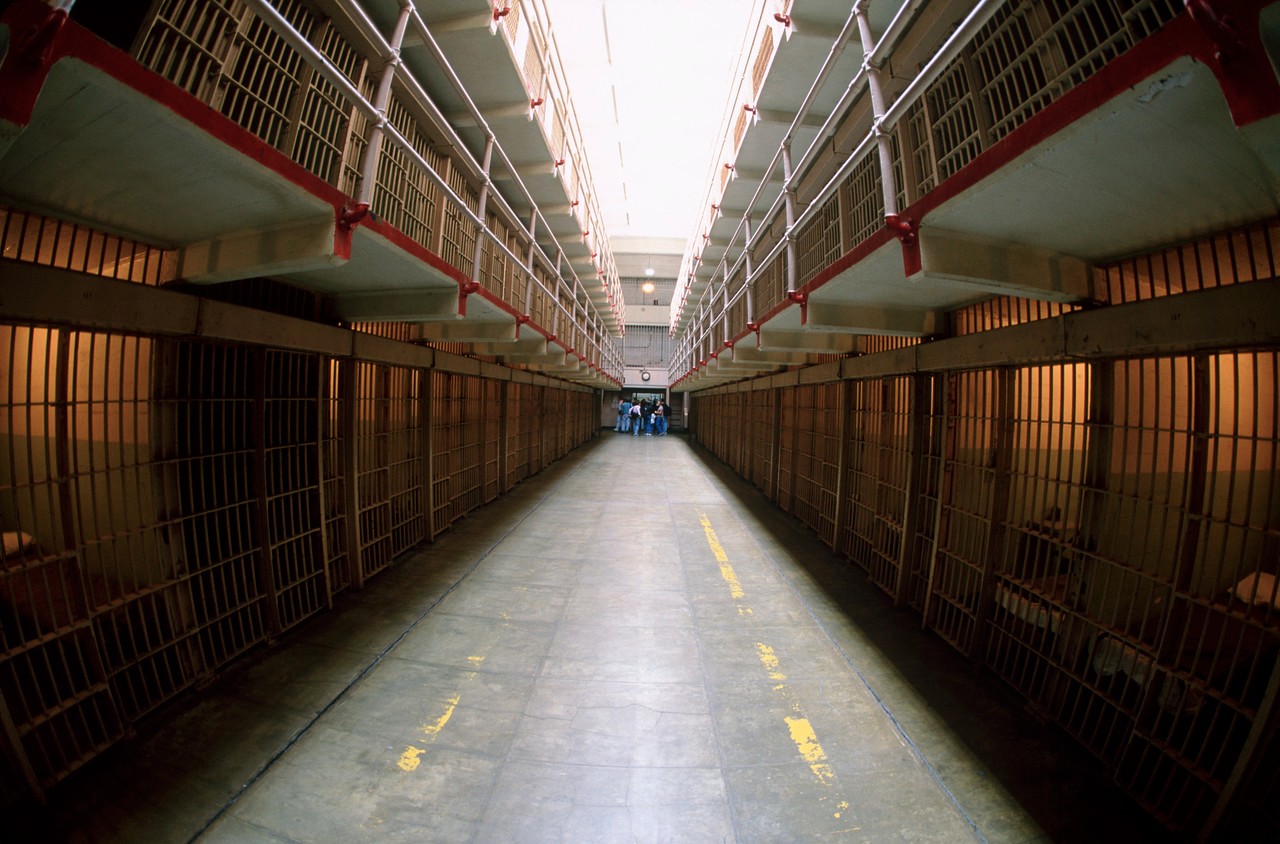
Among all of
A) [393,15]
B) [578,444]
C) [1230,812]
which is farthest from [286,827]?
[578,444]

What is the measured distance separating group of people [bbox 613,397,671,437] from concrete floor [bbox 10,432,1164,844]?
2138cm

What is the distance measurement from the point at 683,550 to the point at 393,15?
6.52 meters

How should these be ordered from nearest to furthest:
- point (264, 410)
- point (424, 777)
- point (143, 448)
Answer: point (424, 777)
point (143, 448)
point (264, 410)

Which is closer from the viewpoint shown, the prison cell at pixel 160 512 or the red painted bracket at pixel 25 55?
the red painted bracket at pixel 25 55

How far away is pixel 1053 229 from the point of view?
8.39ft

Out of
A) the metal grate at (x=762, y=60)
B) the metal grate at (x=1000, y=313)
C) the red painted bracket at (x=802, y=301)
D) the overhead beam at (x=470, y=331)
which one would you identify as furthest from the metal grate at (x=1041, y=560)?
the overhead beam at (x=470, y=331)

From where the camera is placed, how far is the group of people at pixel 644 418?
26.3 m

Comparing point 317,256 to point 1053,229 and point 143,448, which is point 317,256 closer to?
point 143,448

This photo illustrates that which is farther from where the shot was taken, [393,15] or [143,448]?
[393,15]

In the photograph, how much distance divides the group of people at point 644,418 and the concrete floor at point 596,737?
21381mm

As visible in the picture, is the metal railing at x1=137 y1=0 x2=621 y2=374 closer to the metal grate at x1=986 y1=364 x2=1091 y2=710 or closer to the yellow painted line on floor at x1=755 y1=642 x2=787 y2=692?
the yellow painted line on floor at x1=755 y1=642 x2=787 y2=692

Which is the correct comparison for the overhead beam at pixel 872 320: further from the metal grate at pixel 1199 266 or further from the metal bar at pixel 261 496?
the metal bar at pixel 261 496

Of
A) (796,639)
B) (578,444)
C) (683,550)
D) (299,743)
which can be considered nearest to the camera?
(299,743)

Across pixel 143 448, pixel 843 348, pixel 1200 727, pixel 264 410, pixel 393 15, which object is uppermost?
pixel 393 15
